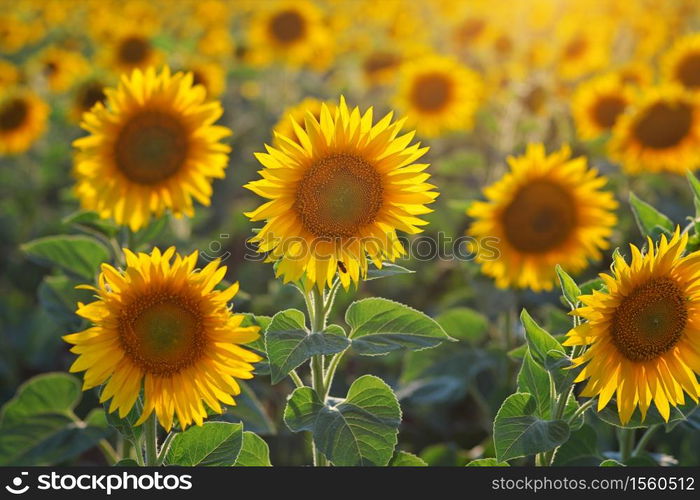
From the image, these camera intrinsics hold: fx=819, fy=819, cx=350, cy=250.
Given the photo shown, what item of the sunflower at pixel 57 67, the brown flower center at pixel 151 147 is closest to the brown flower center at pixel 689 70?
the brown flower center at pixel 151 147

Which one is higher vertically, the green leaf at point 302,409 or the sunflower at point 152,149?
the sunflower at point 152,149

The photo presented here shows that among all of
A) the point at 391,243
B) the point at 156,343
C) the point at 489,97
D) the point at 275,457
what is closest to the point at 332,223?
the point at 391,243

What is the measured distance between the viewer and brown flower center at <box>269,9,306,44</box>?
733cm

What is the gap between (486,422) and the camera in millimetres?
3994

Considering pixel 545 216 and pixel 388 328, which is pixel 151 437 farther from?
pixel 545 216

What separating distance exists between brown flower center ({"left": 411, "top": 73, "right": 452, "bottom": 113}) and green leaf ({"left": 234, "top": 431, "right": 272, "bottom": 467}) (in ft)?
14.2

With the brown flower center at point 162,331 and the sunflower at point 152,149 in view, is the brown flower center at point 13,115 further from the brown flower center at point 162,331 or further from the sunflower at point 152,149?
the brown flower center at point 162,331

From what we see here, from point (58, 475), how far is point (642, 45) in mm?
8677

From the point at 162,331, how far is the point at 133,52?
4.32 m

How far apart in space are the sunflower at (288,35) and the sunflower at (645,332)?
5496 mm

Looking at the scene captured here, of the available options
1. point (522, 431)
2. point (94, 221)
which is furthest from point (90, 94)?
point (522, 431)

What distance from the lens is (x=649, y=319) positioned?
2.16 m

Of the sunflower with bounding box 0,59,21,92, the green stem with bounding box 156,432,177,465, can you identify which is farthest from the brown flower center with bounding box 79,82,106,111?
the green stem with bounding box 156,432,177,465

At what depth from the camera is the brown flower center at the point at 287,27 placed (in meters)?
7.33
